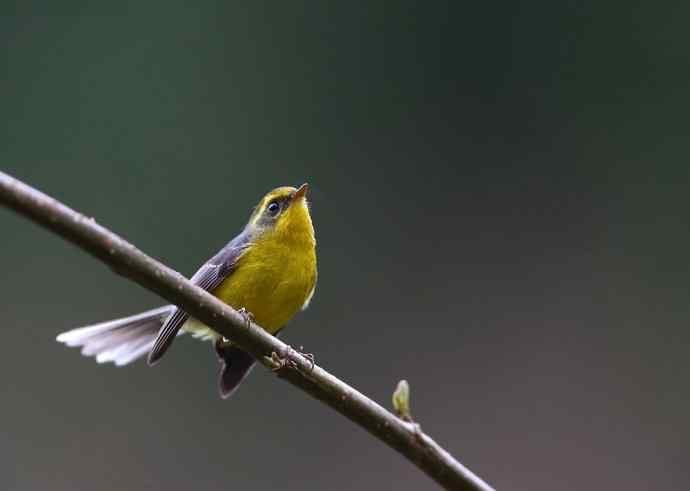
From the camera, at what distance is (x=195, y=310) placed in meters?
2.21

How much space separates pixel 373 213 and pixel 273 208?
2.98 meters

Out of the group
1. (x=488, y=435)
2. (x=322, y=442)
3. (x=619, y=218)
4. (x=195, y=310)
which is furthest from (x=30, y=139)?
(x=195, y=310)

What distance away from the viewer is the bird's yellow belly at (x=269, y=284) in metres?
4.24

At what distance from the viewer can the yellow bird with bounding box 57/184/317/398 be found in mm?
4258

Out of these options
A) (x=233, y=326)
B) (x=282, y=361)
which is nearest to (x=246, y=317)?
(x=282, y=361)

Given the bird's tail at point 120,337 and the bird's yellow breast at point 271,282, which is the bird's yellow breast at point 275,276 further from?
the bird's tail at point 120,337

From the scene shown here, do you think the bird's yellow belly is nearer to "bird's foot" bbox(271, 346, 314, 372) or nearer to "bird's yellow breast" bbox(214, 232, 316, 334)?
"bird's yellow breast" bbox(214, 232, 316, 334)

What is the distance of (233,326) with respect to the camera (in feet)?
7.72

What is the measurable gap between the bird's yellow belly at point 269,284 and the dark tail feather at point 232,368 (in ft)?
0.40

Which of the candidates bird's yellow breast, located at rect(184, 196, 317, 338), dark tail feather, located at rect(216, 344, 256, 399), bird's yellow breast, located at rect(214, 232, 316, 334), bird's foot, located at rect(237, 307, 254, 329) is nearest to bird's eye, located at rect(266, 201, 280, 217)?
bird's yellow breast, located at rect(184, 196, 317, 338)

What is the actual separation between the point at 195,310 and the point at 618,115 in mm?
6614

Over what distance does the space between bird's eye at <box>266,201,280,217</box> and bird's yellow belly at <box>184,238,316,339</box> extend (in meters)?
0.29

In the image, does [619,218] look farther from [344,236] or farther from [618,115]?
[344,236]

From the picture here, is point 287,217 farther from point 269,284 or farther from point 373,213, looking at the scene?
point 373,213
